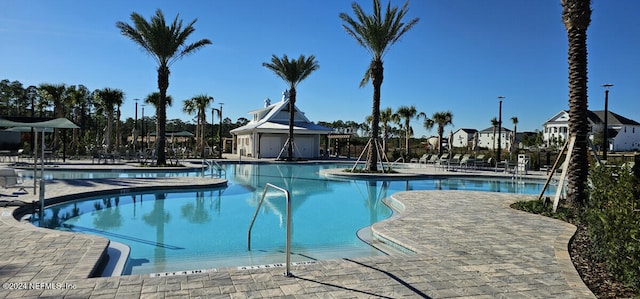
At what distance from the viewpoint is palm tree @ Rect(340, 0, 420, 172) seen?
60.0ft

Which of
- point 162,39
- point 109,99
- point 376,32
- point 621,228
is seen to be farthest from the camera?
Answer: point 109,99

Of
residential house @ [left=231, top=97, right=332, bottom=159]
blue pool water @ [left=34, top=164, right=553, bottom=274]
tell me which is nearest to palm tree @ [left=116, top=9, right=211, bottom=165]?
blue pool water @ [left=34, top=164, right=553, bottom=274]

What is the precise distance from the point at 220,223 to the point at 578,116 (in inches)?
314

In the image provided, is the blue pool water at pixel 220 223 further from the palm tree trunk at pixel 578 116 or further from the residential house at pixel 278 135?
the residential house at pixel 278 135

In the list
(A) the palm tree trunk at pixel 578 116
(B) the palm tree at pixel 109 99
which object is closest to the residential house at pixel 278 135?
(B) the palm tree at pixel 109 99

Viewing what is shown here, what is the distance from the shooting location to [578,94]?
8.77 meters

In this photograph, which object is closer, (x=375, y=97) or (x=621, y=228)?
(x=621, y=228)

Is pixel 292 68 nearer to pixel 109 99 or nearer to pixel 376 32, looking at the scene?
pixel 376 32

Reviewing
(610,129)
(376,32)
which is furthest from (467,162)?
(610,129)

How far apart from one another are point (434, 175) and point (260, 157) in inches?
732

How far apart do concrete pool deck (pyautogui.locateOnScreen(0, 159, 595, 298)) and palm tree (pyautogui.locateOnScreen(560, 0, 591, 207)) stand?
2261 millimetres

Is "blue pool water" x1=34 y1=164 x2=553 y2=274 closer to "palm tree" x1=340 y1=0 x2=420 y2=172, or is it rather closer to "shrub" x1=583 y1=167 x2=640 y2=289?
"shrub" x1=583 y1=167 x2=640 y2=289

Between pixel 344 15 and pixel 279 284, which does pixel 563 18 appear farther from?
pixel 344 15

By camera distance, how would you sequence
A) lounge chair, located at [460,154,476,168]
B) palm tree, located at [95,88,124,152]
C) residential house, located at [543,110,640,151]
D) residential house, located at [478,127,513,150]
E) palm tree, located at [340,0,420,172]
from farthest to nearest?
residential house, located at [478,127,513,150] < residential house, located at [543,110,640,151] < palm tree, located at [95,88,124,152] < lounge chair, located at [460,154,476,168] < palm tree, located at [340,0,420,172]
